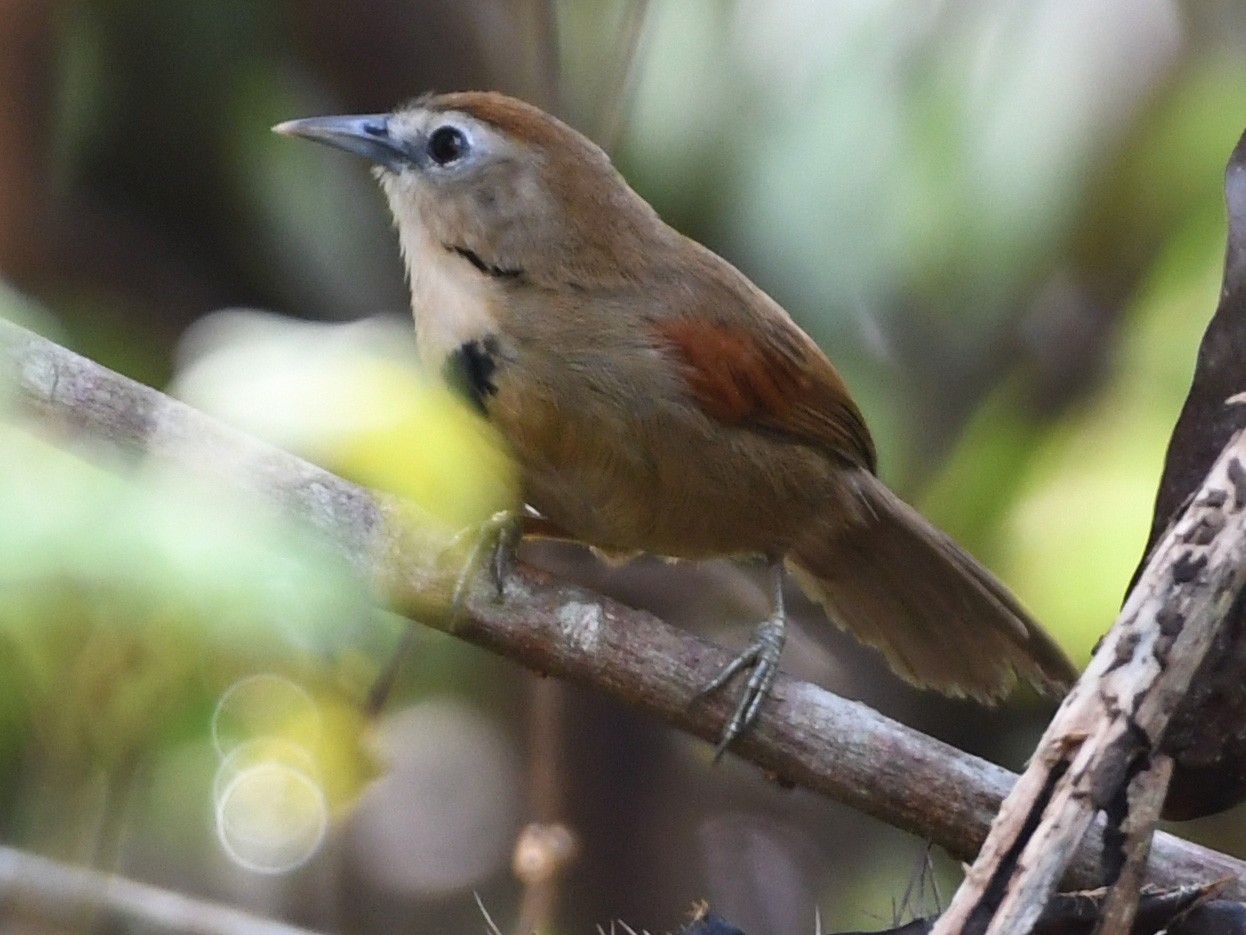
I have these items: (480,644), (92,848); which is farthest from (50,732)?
(480,644)

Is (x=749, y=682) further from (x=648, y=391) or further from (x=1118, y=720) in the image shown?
(x=1118, y=720)

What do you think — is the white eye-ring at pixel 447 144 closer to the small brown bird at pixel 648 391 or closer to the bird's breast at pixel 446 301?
the small brown bird at pixel 648 391

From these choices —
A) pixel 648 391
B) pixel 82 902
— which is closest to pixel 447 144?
pixel 648 391

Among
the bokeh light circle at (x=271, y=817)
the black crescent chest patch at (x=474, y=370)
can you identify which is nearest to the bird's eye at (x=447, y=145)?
the black crescent chest patch at (x=474, y=370)

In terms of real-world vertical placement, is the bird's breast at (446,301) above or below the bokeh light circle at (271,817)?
above

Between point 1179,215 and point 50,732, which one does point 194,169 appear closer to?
point 50,732

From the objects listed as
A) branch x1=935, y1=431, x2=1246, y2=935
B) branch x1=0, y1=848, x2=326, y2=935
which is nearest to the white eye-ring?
branch x1=0, y1=848, x2=326, y2=935

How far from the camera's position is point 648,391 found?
8.99 feet

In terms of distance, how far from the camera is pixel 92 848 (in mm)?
2664

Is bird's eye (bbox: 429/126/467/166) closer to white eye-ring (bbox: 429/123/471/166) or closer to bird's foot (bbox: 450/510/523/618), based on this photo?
white eye-ring (bbox: 429/123/471/166)

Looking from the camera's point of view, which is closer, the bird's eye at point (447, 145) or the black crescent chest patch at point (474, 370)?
the black crescent chest patch at point (474, 370)

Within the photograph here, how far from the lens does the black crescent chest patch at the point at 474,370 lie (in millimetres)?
2668

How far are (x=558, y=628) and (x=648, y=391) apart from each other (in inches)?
19.7

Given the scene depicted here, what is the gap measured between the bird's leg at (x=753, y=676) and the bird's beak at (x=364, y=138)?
1.14 m
